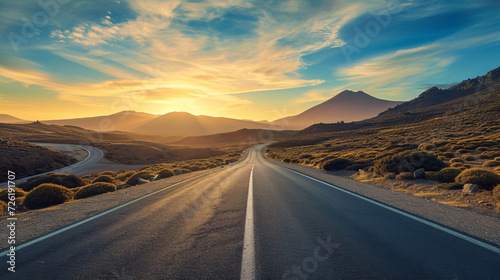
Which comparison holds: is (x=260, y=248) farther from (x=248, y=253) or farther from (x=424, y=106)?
(x=424, y=106)

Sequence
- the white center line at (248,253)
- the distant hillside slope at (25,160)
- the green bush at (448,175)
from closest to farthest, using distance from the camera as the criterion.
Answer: the white center line at (248,253)
the green bush at (448,175)
the distant hillside slope at (25,160)

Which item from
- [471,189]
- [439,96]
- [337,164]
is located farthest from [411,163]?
[439,96]

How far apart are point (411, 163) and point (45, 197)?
19454 mm

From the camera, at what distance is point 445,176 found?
1067cm

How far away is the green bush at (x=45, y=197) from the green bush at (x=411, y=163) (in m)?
18.0

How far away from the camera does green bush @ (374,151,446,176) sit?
13.0 meters

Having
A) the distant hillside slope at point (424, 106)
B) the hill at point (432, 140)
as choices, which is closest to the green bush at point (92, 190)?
the hill at point (432, 140)

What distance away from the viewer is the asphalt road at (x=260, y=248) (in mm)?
3201

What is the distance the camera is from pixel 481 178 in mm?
8727

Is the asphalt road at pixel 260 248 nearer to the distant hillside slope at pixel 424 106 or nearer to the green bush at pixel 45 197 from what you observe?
the green bush at pixel 45 197

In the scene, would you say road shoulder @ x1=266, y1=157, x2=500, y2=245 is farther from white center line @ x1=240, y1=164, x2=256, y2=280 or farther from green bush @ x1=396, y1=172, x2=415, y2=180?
green bush @ x1=396, y1=172, x2=415, y2=180

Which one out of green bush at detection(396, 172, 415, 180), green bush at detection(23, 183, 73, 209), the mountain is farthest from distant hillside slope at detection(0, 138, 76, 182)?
the mountain

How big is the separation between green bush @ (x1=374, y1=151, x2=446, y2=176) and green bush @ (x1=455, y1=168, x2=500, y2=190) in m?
A: 3.51

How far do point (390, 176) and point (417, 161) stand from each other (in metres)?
2.16
